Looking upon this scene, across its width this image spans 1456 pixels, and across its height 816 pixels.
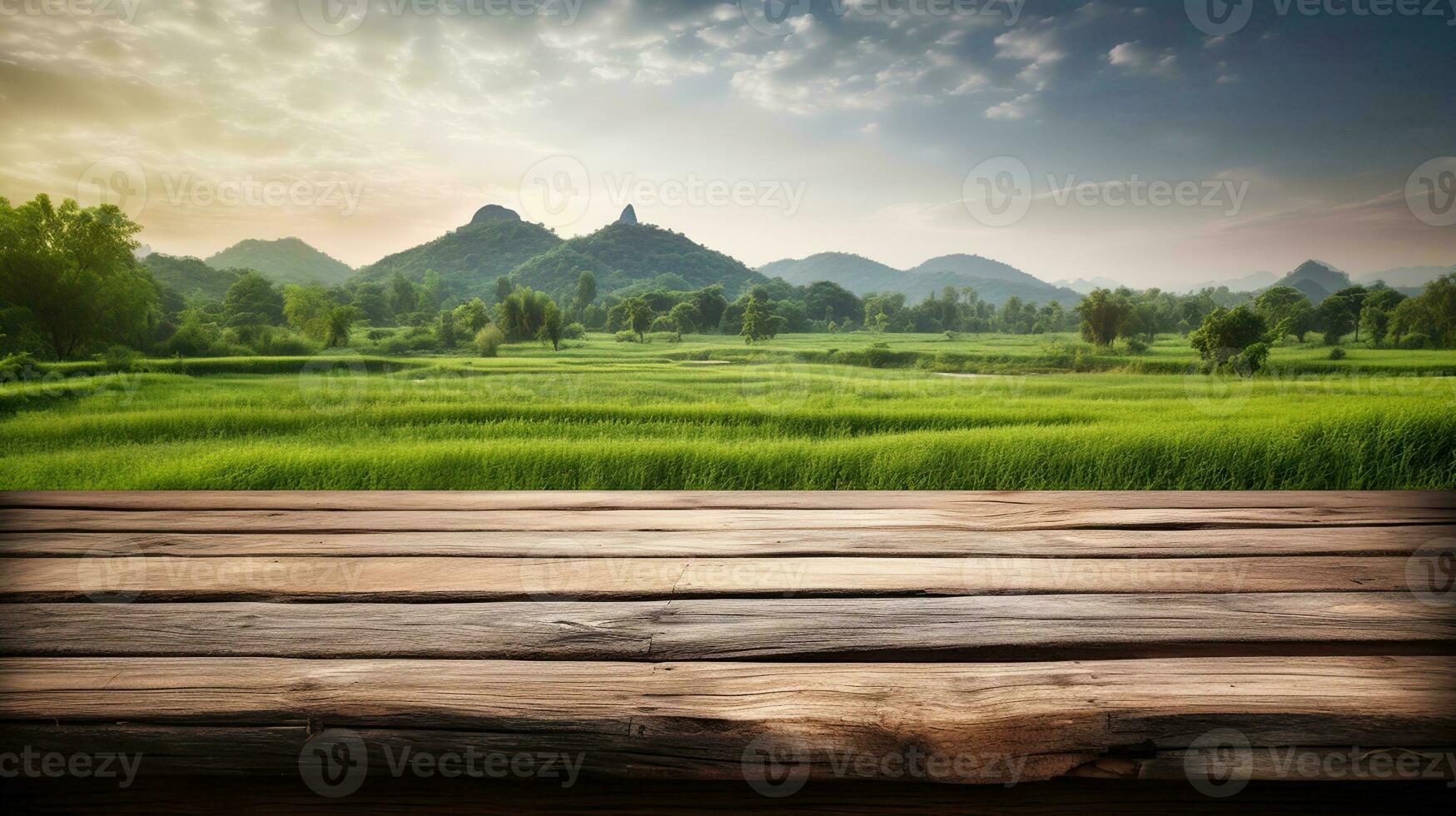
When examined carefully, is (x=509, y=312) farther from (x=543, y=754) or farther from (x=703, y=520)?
(x=543, y=754)

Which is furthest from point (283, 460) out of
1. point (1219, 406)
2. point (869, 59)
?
point (1219, 406)

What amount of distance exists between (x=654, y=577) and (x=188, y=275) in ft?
17.8

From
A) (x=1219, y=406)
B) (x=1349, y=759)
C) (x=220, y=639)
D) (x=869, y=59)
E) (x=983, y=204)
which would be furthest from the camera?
(x=983, y=204)

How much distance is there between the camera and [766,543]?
2.10 meters

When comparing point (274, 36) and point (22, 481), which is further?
point (274, 36)

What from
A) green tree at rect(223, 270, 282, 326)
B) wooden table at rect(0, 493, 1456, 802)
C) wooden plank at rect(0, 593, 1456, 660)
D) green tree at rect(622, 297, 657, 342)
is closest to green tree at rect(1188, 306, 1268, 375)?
wooden table at rect(0, 493, 1456, 802)

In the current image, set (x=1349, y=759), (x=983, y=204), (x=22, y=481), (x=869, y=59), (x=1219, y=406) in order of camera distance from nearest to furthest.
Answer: (x=1349, y=759), (x=22, y=481), (x=1219, y=406), (x=869, y=59), (x=983, y=204)

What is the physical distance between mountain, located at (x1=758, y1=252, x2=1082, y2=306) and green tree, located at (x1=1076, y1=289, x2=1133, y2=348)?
1.50ft

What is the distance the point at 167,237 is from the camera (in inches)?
196

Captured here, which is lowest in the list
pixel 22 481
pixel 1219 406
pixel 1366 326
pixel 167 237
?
pixel 22 481


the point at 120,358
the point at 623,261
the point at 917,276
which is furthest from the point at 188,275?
the point at 917,276

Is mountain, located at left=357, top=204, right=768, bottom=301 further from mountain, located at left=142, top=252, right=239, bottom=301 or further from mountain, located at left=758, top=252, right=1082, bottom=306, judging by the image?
mountain, located at left=142, top=252, right=239, bottom=301

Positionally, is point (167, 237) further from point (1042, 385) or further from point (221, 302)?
point (1042, 385)

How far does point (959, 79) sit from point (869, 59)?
2.62 feet
